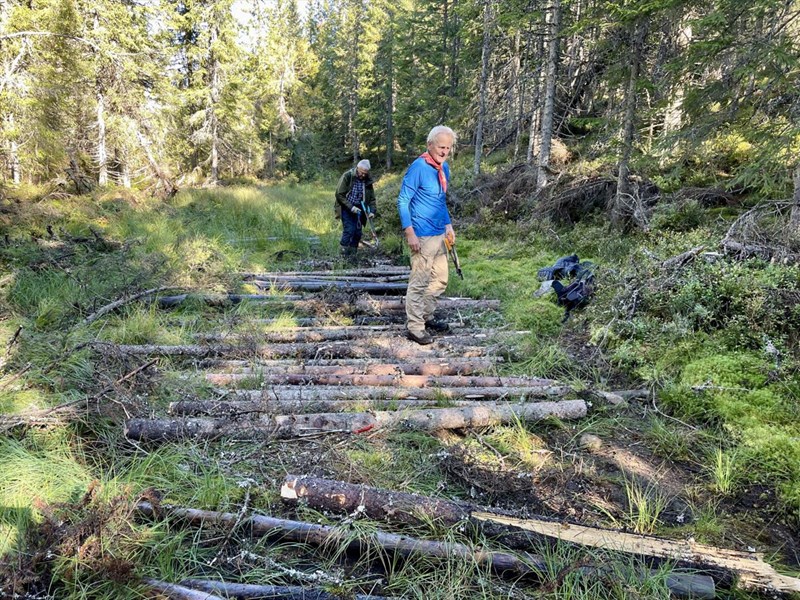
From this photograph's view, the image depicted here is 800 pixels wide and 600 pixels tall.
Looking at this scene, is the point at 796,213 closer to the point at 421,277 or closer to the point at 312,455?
the point at 421,277

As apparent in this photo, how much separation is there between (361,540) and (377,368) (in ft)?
7.10

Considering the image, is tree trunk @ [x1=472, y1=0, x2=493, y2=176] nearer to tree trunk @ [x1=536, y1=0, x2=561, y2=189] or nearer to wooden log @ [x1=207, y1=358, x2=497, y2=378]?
tree trunk @ [x1=536, y1=0, x2=561, y2=189]

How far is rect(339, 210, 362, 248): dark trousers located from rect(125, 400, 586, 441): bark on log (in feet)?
20.7

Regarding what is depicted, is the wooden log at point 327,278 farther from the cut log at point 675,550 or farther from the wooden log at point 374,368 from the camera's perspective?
the cut log at point 675,550

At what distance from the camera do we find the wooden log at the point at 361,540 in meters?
2.26

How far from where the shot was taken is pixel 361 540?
7.82 ft

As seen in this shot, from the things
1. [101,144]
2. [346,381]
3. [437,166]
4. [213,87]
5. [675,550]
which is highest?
[213,87]

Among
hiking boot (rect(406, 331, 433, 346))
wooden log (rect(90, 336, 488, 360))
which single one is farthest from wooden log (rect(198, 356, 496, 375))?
hiking boot (rect(406, 331, 433, 346))

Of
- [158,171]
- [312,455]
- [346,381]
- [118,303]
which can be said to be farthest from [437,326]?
[158,171]

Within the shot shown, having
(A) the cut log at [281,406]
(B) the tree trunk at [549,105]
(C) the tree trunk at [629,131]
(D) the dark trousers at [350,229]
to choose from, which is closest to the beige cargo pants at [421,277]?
(A) the cut log at [281,406]

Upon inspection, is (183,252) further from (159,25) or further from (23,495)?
(159,25)

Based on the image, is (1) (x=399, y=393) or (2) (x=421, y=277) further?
(2) (x=421, y=277)

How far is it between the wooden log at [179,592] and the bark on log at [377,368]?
2315 mm

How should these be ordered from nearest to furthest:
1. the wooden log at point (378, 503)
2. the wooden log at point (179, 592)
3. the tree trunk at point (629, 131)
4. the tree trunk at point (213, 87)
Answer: the wooden log at point (179, 592) < the wooden log at point (378, 503) < the tree trunk at point (629, 131) < the tree trunk at point (213, 87)
